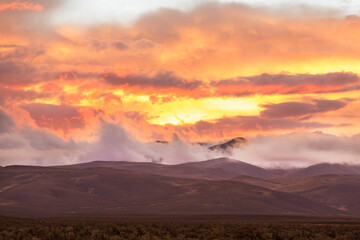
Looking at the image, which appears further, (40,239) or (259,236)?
(259,236)

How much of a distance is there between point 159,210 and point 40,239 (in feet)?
539

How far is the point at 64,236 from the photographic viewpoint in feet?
120

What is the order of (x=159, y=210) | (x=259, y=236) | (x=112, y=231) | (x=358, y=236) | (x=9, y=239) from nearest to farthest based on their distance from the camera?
(x=9, y=239), (x=112, y=231), (x=259, y=236), (x=358, y=236), (x=159, y=210)

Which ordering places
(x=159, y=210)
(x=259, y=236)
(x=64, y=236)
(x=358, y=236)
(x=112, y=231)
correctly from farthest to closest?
(x=159, y=210) < (x=358, y=236) < (x=259, y=236) < (x=112, y=231) < (x=64, y=236)

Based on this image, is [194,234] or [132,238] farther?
[194,234]

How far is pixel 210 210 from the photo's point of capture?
650 feet

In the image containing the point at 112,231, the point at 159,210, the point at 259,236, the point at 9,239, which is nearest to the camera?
the point at 9,239

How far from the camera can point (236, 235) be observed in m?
48.6

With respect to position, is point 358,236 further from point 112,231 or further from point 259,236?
point 112,231

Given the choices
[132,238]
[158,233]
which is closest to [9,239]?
[132,238]

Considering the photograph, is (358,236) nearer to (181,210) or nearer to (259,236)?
(259,236)

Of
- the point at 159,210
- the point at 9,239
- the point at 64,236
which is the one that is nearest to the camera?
the point at 9,239

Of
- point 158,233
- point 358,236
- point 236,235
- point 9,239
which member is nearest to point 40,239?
point 9,239

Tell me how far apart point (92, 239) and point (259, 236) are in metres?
19.8
